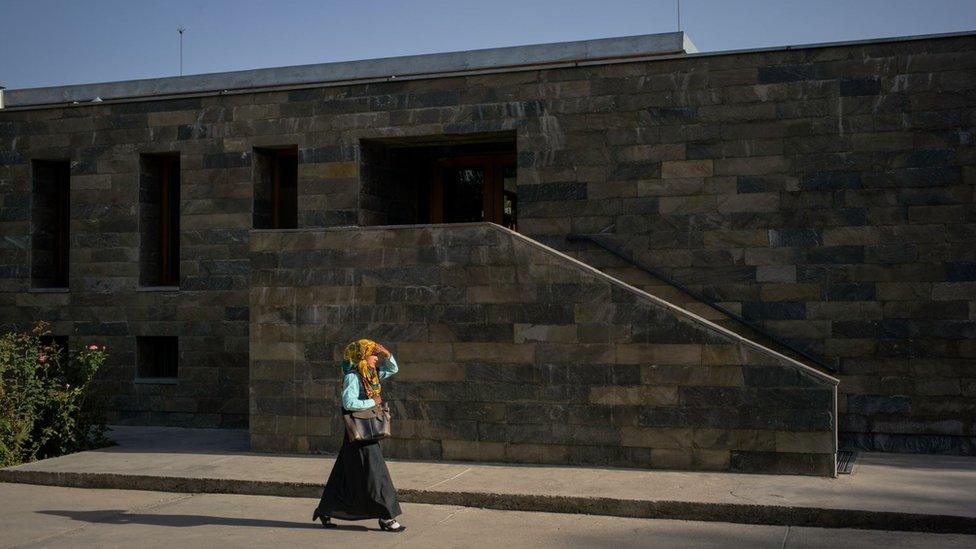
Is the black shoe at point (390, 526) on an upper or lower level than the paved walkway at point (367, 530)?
upper

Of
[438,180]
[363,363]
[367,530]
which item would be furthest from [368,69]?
[367,530]

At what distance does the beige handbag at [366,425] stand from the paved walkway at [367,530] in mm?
871

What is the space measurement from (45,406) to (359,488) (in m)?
6.73

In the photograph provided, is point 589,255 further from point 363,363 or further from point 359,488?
point 359,488

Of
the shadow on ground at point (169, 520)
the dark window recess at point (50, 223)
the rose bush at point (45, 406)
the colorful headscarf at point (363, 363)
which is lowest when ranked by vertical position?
the shadow on ground at point (169, 520)

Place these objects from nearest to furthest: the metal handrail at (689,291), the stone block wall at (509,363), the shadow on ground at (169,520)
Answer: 1. the shadow on ground at (169,520)
2. the stone block wall at (509,363)
3. the metal handrail at (689,291)

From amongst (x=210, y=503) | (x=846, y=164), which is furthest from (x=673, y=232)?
(x=210, y=503)

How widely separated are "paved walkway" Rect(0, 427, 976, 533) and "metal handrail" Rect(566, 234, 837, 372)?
146 centimetres

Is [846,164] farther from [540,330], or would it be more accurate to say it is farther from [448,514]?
[448,514]

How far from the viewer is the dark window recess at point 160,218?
17922 mm

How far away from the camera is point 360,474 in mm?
9820

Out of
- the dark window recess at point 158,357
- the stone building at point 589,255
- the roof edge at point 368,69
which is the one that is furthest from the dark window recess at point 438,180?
the dark window recess at point 158,357

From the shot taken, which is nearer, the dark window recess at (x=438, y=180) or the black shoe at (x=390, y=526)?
the black shoe at (x=390, y=526)

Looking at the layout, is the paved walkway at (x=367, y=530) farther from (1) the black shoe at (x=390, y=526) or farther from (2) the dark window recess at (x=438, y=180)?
(2) the dark window recess at (x=438, y=180)
